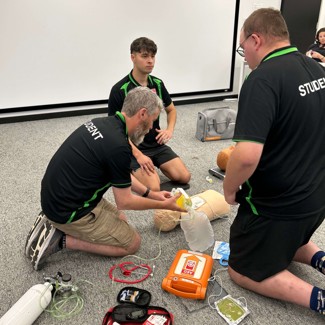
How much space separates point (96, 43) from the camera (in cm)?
404

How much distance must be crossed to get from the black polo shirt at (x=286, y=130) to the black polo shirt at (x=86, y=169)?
1.85 feet

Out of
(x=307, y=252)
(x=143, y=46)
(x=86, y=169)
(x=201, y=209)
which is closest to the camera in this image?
(x=86, y=169)

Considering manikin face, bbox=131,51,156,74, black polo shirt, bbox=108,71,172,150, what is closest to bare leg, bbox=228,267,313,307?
black polo shirt, bbox=108,71,172,150

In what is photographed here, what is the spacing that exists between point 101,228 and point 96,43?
2.95m

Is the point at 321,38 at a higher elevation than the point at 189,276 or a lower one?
higher

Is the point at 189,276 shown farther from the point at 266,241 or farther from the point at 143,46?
the point at 143,46

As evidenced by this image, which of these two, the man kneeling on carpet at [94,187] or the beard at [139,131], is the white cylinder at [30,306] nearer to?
the man kneeling on carpet at [94,187]

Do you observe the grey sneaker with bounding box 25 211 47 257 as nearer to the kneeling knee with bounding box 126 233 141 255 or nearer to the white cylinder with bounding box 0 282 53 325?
the white cylinder with bounding box 0 282 53 325

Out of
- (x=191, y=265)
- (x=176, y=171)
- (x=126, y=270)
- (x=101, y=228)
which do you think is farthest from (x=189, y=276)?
(x=176, y=171)

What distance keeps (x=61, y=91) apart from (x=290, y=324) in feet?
11.8

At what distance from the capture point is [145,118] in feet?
5.32

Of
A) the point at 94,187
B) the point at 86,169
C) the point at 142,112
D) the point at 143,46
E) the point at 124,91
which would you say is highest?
the point at 143,46

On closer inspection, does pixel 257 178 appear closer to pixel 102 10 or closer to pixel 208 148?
pixel 208 148

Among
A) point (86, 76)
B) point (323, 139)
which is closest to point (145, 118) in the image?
point (323, 139)
